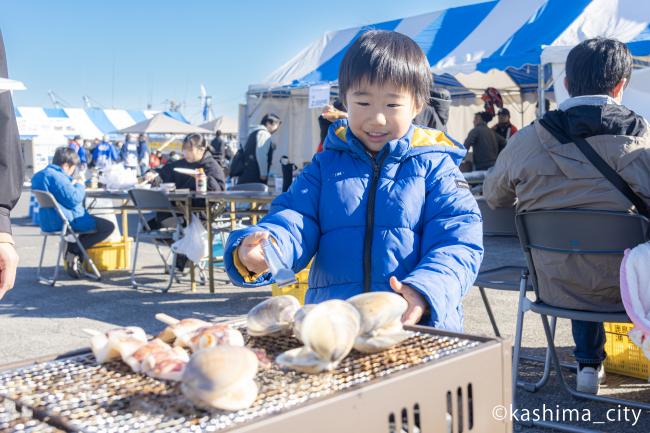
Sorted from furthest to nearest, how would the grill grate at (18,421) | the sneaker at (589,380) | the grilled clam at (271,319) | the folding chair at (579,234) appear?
the sneaker at (589,380)
the folding chair at (579,234)
the grilled clam at (271,319)
the grill grate at (18,421)

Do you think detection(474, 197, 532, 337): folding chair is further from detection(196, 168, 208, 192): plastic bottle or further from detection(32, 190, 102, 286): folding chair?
detection(32, 190, 102, 286): folding chair

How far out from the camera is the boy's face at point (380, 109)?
6.58 feet

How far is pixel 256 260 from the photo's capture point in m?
1.76

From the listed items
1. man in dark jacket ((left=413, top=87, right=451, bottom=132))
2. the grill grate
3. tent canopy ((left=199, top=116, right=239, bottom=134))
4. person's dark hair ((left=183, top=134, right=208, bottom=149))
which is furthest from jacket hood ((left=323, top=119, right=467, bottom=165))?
tent canopy ((left=199, top=116, right=239, bottom=134))

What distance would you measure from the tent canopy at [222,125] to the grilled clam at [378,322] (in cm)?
2920

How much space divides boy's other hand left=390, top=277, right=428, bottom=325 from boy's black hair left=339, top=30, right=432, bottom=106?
63 cm

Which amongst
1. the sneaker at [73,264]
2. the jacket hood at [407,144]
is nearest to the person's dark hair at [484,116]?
the sneaker at [73,264]

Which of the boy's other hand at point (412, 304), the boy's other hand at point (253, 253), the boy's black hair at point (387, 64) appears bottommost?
the boy's other hand at point (412, 304)

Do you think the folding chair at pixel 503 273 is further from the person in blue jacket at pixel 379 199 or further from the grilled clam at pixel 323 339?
the grilled clam at pixel 323 339

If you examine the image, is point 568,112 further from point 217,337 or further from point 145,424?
point 145,424

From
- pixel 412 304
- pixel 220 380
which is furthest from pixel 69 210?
pixel 220 380

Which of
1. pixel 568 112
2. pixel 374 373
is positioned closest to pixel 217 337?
pixel 374 373

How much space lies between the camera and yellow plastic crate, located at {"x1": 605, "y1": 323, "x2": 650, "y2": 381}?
14.0ft

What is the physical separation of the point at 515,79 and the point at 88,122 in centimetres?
3292
